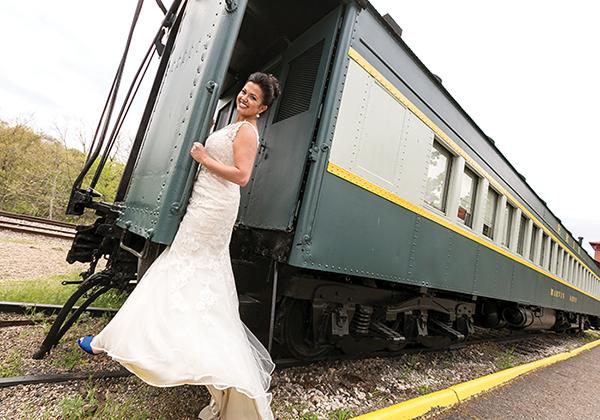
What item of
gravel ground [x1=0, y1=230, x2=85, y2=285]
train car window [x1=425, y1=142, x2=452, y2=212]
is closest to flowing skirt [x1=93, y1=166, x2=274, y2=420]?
train car window [x1=425, y1=142, x2=452, y2=212]

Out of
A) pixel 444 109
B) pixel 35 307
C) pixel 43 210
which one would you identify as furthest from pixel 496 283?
pixel 43 210

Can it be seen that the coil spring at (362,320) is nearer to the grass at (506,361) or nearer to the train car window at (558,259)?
the grass at (506,361)

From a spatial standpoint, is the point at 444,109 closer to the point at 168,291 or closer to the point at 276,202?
the point at 276,202

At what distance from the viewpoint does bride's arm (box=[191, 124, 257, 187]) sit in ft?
6.03

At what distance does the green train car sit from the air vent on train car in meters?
0.02

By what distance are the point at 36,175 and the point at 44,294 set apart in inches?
897

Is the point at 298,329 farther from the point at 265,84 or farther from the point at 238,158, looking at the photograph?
the point at 265,84

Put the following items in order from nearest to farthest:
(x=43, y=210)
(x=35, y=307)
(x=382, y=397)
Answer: (x=382, y=397) → (x=35, y=307) → (x=43, y=210)

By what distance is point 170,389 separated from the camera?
2264 millimetres

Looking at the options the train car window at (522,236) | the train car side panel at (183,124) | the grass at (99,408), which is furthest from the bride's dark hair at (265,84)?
the train car window at (522,236)

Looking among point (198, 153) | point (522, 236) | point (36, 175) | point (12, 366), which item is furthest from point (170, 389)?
point (36, 175)

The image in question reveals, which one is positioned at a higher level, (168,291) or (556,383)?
(168,291)

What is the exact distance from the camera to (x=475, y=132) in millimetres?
4383

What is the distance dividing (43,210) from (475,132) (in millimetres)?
26148
